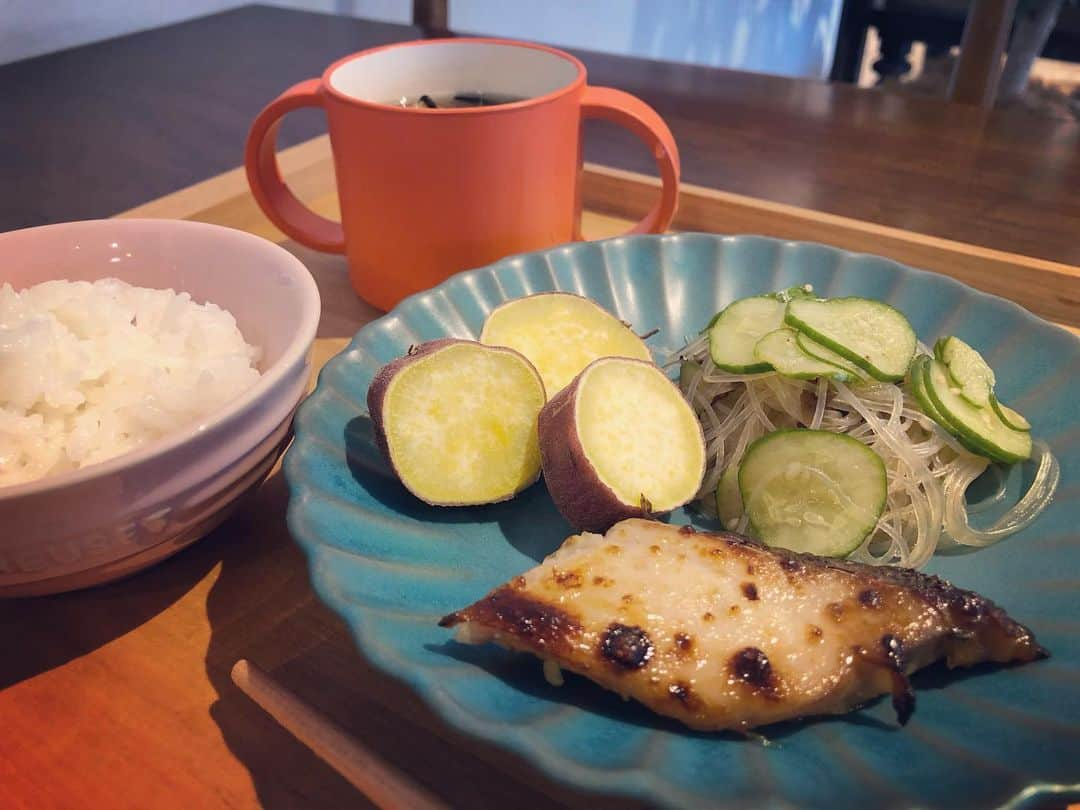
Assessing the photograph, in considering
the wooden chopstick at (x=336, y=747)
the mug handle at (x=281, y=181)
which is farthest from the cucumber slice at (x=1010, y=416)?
the mug handle at (x=281, y=181)

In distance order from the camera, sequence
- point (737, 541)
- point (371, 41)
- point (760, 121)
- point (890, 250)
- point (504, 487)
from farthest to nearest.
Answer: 1. point (371, 41)
2. point (760, 121)
3. point (890, 250)
4. point (504, 487)
5. point (737, 541)

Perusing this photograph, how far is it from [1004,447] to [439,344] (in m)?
0.95

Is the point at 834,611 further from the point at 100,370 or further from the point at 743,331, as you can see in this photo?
the point at 100,370

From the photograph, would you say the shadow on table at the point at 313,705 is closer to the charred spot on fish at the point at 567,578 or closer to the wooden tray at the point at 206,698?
the wooden tray at the point at 206,698

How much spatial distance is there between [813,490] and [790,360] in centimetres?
24

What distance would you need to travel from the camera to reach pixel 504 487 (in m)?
1.35

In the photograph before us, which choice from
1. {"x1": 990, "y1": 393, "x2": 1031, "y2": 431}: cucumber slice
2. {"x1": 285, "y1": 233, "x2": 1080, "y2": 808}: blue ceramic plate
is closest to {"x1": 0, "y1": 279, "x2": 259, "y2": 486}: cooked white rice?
{"x1": 285, "y1": 233, "x2": 1080, "y2": 808}: blue ceramic plate

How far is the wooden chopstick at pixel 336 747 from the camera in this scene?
91cm

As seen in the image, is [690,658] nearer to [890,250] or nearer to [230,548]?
[230,548]

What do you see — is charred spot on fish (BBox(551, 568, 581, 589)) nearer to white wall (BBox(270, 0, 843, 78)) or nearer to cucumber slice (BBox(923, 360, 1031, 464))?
cucumber slice (BBox(923, 360, 1031, 464))

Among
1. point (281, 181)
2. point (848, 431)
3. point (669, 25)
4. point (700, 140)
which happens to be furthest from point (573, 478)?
point (669, 25)

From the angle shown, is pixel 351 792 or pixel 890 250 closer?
pixel 351 792

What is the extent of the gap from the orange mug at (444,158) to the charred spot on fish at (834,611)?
1075 mm

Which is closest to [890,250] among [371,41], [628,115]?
[628,115]
